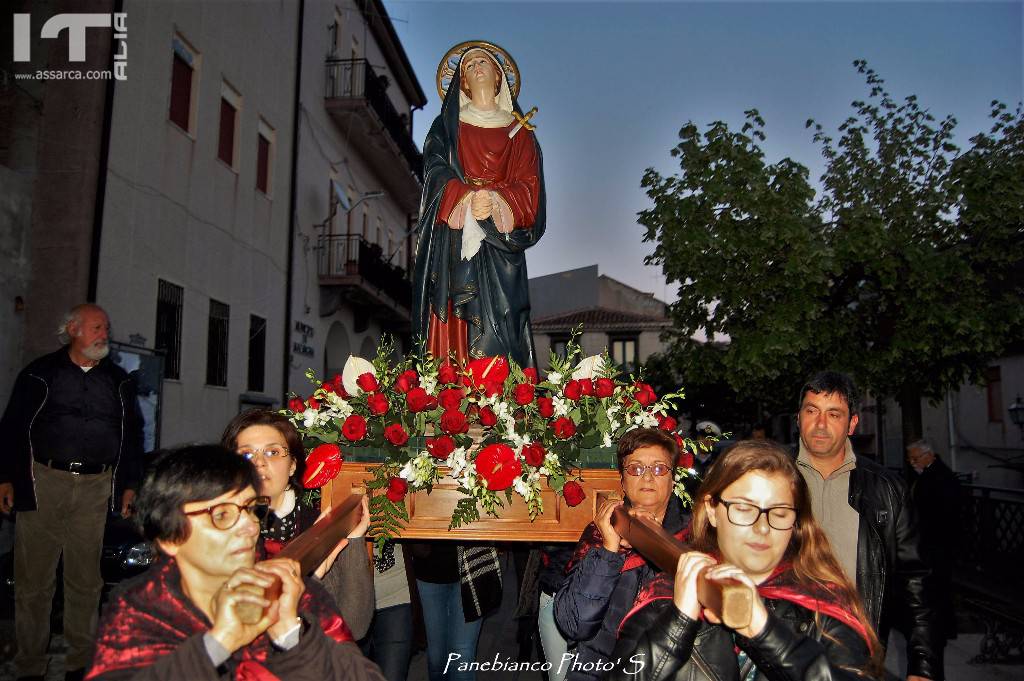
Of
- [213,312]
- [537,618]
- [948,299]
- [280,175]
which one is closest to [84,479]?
[537,618]

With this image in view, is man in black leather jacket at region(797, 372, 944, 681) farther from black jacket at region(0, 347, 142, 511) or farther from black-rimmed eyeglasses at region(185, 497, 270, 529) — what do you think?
black jacket at region(0, 347, 142, 511)

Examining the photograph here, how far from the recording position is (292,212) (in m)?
15.7

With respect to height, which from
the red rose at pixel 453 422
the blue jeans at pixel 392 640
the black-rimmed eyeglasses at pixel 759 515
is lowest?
the blue jeans at pixel 392 640

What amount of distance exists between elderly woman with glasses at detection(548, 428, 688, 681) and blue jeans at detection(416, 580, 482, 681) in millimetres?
899

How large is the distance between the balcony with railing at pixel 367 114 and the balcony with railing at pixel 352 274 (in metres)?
2.48

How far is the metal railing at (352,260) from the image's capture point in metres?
17.3

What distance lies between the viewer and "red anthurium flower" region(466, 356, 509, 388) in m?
3.19

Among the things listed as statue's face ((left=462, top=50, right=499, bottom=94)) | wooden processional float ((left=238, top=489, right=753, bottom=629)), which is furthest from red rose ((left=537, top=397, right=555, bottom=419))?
statue's face ((left=462, top=50, right=499, bottom=94))

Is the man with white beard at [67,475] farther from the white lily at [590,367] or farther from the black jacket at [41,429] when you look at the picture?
the white lily at [590,367]

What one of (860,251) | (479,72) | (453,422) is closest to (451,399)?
(453,422)

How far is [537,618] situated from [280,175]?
13.4 m

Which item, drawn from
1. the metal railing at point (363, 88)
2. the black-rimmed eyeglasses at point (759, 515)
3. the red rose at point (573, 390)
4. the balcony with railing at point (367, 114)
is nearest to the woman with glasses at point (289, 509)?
the red rose at point (573, 390)

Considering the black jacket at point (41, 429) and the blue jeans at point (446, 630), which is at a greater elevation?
the black jacket at point (41, 429)

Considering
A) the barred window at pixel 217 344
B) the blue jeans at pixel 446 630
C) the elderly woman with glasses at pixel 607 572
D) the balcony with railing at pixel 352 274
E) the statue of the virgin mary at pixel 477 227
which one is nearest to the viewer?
the elderly woman with glasses at pixel 607 572
